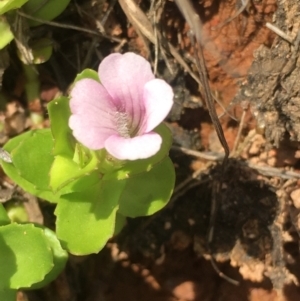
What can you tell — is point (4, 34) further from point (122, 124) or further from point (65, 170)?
point (122, 124)

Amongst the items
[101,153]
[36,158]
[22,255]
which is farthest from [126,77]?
[22,255]

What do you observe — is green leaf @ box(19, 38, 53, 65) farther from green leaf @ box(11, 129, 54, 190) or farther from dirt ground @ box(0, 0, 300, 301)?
green leaf @ box(11, 129, 54, 190)

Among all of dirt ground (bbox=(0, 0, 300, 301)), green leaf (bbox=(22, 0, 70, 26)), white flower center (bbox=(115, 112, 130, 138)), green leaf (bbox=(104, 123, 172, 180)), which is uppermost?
green leaf (bbox=(22, 0, 70, 26))

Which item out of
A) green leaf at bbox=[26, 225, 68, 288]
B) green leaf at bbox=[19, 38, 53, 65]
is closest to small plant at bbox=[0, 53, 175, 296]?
green leaf at bbox=[26, 225, 68, 288]

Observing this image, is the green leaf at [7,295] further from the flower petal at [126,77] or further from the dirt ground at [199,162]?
the flower petal at [126,77]

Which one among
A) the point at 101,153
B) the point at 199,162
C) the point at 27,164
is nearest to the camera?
the point at 101,153

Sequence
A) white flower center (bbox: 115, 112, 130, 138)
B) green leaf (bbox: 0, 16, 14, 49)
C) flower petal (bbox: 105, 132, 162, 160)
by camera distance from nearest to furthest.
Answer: flower petal (bbox: 105, 132, 162, 160) < white flower center (bbox: 115, 112, 130, 138) < green leaf (bbox: 0, 16, 14, 49)

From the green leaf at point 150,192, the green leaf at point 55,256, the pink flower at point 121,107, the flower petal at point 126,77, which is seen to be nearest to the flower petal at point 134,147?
the pink flower at point 121,107
